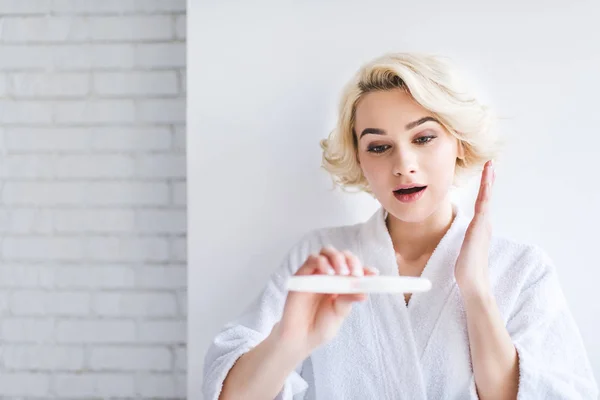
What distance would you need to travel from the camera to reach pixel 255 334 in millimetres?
1290

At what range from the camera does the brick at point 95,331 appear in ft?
5.91

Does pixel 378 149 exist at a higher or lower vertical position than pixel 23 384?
higher

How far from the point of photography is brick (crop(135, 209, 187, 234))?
5.86ft

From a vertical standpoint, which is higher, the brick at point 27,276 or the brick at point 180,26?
the brick at point 180,26

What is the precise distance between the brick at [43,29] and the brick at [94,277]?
635 mm

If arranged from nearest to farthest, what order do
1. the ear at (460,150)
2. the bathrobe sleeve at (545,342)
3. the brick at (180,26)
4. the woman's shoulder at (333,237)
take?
the bathrobe sleeve at (545,342)
the ear at (460,150)
the woman's shoulder at (333,237)
the brick at (180,26)

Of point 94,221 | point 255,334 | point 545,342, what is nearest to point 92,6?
point 94,221

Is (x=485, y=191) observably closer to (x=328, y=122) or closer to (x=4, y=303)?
(x=328, y=122)

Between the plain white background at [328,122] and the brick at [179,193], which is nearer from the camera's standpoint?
the plain white background at [328,122]

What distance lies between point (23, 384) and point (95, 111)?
2.56 ft

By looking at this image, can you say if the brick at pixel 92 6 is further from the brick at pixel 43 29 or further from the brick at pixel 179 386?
the brick at pixel 179 386

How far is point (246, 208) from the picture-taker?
1536 mm

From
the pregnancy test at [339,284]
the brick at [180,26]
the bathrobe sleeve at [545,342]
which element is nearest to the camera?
the pregnancy test at [339,284]

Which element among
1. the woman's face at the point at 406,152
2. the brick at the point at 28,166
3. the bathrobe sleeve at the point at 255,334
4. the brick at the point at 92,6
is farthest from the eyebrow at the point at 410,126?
the brick at the point at 28,166
